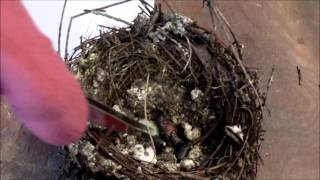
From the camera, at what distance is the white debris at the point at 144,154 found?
0.76m

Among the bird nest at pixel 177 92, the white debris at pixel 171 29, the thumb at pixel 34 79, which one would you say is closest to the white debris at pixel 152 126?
the bird nest at pixel 177 92

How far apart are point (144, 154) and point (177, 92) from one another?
11 centimetres

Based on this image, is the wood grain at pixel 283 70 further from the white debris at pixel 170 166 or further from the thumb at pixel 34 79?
the thumb at pixel 34 79

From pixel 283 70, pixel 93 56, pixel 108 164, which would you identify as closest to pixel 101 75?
pixel 93 56

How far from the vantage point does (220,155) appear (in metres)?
0.80

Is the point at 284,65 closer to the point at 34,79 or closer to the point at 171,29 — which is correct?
the point at 171,29

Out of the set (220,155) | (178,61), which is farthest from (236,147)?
(178,61)

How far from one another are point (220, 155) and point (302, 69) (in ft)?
0.88

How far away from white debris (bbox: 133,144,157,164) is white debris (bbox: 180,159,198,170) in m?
0.04

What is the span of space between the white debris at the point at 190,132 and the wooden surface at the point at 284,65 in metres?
0.15

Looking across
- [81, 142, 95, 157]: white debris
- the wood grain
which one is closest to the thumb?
[81, 142, 95, 157]: white debris

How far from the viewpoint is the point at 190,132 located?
32.3 inches

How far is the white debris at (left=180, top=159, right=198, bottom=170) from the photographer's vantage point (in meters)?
0.78

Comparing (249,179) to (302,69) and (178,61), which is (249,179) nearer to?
(178,61)
